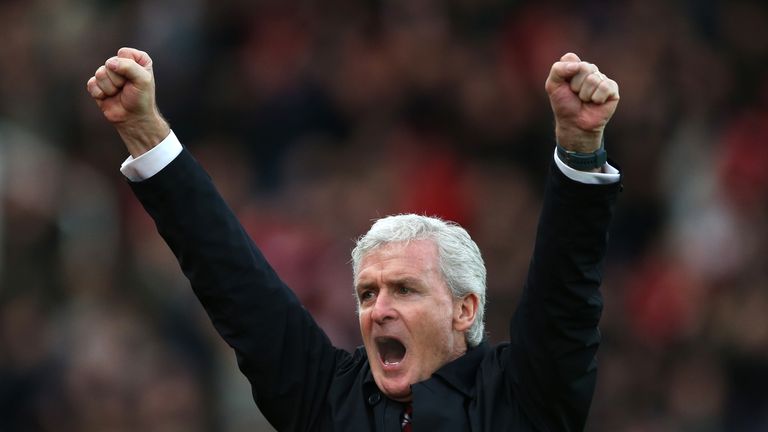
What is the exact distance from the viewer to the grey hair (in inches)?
167

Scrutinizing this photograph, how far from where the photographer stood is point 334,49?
9602 millimetres

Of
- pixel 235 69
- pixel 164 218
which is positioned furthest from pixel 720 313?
pixel 164 218

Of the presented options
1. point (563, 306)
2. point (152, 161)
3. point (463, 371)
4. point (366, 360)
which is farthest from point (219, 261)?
point (563, 306)

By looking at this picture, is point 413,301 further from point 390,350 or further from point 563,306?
point 563,306

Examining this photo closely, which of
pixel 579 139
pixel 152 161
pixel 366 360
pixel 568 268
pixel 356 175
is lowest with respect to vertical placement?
pixel 356 175

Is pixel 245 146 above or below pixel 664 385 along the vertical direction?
above

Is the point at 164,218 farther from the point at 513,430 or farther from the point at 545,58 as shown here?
the point at 545,58

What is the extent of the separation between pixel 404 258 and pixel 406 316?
0.53 ft

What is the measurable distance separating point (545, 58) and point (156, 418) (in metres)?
3.33

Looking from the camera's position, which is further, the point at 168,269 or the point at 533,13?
the point at 533,13

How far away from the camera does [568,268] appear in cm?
374

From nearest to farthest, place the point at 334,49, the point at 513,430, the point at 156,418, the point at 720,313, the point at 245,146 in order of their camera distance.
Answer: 1. the point at 513,430
2. the point at 156,418
3. the point at 720,313
4. the point at 245,146
5. the point at 334,49

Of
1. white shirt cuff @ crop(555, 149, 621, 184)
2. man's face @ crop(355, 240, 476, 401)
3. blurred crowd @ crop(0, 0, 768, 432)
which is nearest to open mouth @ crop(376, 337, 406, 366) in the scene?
man's face @ crop(355, 240, 476, 401)

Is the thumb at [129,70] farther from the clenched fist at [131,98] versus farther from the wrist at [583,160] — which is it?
the wrist at [583,160]
